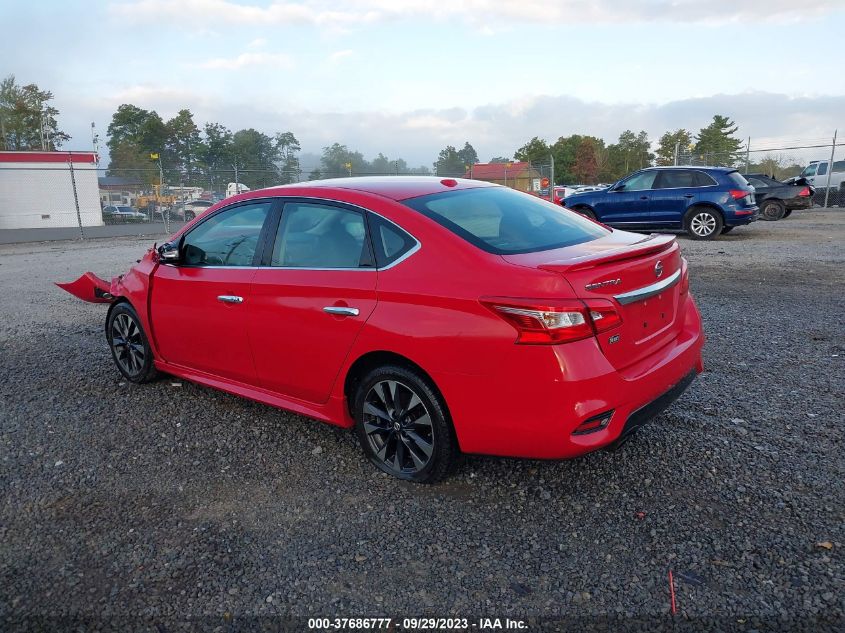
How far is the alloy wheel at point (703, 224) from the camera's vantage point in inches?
557

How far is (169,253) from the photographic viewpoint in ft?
14.7

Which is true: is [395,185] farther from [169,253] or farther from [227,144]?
[227,144]

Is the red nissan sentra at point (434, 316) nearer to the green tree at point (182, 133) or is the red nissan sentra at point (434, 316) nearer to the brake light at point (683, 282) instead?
the brake light at point (683, 282)

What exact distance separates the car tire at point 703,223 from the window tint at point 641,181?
3.49 ft

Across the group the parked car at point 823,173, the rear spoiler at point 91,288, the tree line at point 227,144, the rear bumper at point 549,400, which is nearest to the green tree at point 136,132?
the tree line at point 227,144

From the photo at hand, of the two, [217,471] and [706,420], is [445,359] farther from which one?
[706,420]

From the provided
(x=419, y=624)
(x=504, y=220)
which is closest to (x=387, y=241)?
(x=504, y=220)

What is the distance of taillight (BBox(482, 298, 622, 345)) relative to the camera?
2828mm

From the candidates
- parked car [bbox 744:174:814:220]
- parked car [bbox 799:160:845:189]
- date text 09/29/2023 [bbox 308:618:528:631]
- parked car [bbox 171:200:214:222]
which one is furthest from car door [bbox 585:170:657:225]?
parked car [bbox 171:200:214:222]

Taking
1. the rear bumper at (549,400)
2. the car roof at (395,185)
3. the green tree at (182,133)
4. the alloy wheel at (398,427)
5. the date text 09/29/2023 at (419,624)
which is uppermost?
the green tree at (182,133)

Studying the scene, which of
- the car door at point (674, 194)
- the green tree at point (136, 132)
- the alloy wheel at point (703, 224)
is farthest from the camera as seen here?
the green tree at point (136, 132)

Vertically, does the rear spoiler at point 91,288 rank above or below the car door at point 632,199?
below

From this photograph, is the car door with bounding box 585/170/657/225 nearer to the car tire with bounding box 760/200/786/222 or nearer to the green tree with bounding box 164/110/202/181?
the car tire with bounding box 760/200/786/222

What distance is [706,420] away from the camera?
13.4 ft
